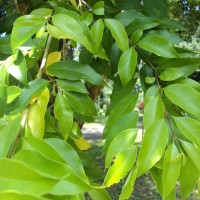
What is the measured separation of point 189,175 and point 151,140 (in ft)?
0.32

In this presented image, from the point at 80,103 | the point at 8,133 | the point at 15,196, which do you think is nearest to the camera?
the point at 15,196

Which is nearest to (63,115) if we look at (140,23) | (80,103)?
(80,103)

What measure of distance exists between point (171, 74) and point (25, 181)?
44 cm

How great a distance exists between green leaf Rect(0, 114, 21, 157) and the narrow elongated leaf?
0.68ft

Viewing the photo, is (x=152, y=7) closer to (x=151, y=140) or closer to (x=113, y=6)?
(x=113, y=6)

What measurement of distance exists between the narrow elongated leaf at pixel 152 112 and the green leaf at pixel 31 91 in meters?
0.19

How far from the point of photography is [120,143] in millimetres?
538

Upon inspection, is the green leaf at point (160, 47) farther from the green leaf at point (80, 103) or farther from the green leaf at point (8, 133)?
the green leaf at point (8, 133)

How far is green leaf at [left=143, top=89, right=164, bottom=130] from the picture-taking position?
55cm

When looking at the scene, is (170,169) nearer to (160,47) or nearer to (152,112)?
(152,112)

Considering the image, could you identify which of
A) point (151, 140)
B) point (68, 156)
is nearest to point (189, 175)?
point (151, 140)

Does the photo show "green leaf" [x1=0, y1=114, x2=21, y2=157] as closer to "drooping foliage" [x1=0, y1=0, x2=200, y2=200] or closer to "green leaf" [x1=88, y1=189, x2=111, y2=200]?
"drooping foliage" [x1=0, y1=0, x2=200, y2=200]

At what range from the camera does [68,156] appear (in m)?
0.46

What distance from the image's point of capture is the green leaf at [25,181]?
0.85ft
